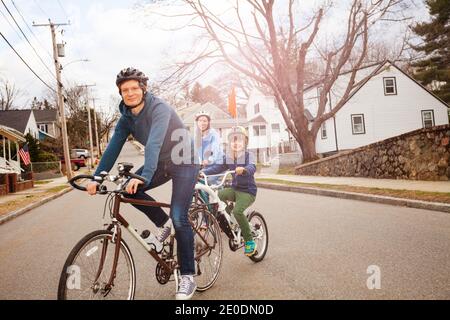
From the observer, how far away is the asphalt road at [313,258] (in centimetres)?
393

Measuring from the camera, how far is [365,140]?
34.2 metres

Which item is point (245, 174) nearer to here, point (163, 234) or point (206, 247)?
point (206, 247)

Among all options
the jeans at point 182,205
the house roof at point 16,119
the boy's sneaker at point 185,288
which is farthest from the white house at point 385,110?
the house roof at point 16,119

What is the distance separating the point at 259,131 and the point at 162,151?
42.9 meters

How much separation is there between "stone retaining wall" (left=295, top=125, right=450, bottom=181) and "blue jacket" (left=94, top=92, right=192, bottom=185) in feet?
37.3

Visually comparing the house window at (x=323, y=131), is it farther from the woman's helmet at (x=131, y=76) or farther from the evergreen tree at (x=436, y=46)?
the woman's helmet at (x=131, y=76)

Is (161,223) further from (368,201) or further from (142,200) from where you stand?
(368,201)

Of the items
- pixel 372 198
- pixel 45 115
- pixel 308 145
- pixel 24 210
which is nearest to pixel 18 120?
pixel 45 115

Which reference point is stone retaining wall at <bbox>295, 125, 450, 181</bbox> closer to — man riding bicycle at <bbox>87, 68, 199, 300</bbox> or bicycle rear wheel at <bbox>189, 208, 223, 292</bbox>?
bicycle rear wheel at <bbox>189, 208, 223, 292</bbox>

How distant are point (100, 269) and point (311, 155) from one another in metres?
22.7

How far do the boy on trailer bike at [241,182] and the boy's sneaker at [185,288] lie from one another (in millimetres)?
1362

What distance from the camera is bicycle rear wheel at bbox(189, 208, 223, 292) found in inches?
164
